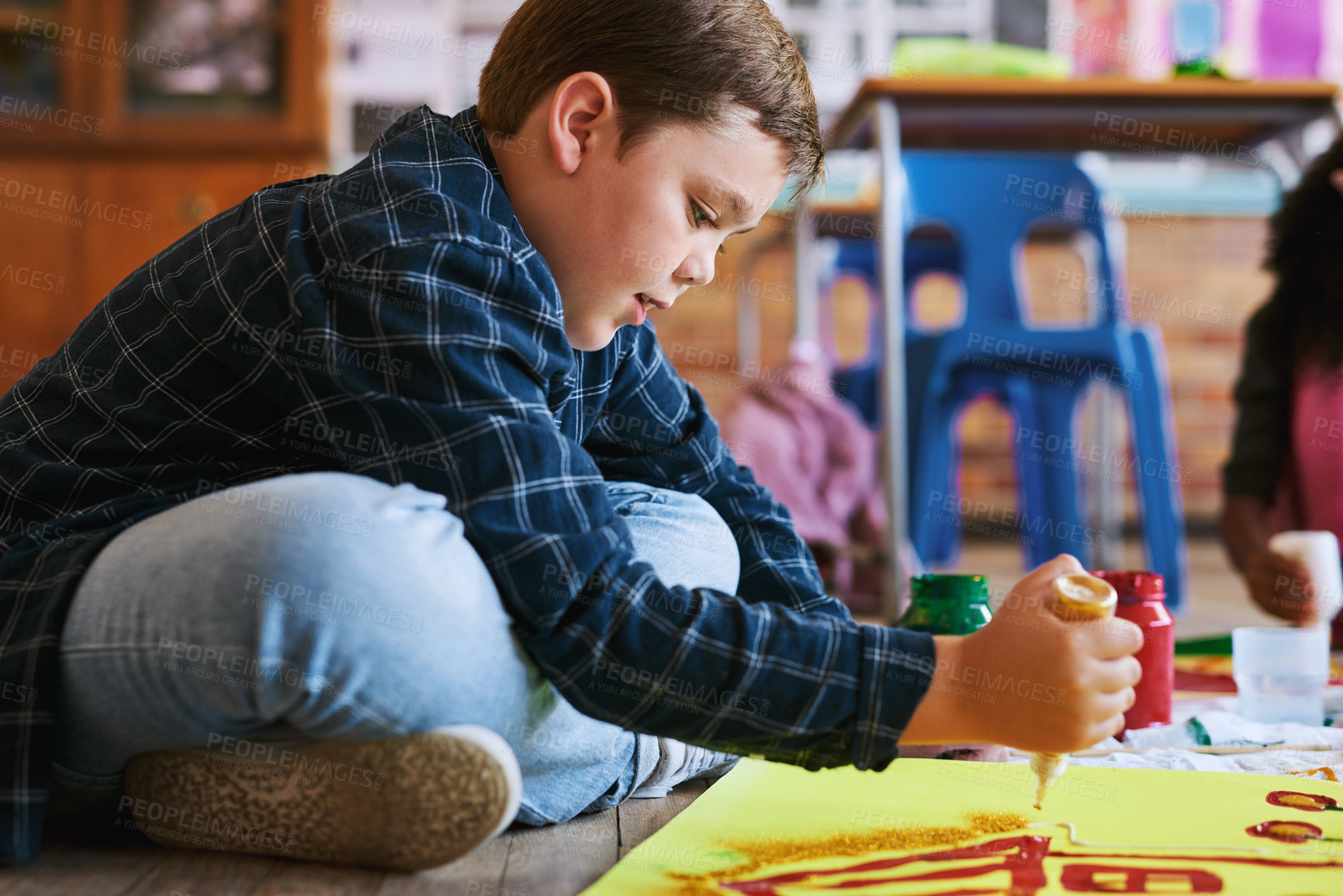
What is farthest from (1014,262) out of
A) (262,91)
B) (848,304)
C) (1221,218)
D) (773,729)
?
(773,729)

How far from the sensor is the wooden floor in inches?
24.4

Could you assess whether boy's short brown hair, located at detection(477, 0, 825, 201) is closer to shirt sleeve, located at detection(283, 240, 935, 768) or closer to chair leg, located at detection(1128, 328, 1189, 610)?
shirt sleeve, located at detection(283, 240, 935, 768)

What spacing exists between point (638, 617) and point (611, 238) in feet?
0.86

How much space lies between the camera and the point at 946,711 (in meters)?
0.60

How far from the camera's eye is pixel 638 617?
1.98 feet

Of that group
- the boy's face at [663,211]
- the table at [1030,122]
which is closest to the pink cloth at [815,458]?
the table at [1030,122]

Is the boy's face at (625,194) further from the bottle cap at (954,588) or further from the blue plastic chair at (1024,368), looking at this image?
the blue plastic chair at (1024,368)

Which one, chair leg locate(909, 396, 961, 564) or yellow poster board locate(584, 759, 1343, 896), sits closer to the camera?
yellow poster board locate(584, 759, 1343, 896)

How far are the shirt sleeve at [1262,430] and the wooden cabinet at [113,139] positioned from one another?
1913 mm

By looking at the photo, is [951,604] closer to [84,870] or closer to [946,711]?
[946,711]

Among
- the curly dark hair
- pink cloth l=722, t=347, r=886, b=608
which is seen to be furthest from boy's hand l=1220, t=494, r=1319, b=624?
pink cloth l=722, t=347, r=886, b=608

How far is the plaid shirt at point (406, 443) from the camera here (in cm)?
61

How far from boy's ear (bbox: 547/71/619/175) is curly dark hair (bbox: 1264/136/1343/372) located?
1162 mm

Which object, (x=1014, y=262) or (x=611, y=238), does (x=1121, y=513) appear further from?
(x=611, y=238)
